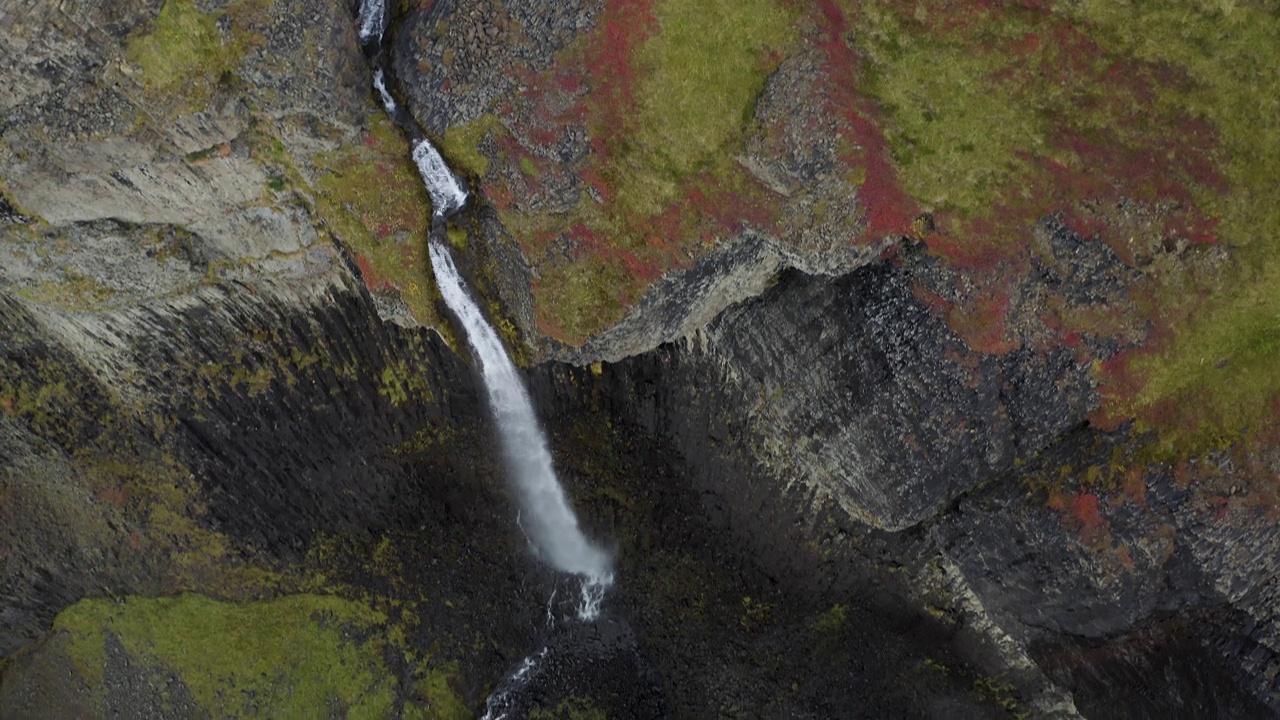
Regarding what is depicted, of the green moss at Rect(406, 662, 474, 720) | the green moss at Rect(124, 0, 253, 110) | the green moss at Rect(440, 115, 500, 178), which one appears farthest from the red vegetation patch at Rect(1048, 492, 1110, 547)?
the green moss at Rect(124, 0, 253, 110)

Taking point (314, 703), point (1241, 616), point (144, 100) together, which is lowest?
point (314, 703)

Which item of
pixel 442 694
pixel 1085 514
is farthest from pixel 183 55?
pixel 1085 514

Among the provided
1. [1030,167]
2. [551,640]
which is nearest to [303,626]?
[551,640]

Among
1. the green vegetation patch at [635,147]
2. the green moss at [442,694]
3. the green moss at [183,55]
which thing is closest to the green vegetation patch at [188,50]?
the green moss at [183,55]

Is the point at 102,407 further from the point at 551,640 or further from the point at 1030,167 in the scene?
the point at 1030,167

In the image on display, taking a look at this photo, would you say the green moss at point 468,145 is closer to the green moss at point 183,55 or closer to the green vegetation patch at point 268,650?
the green moss at point 183,55
